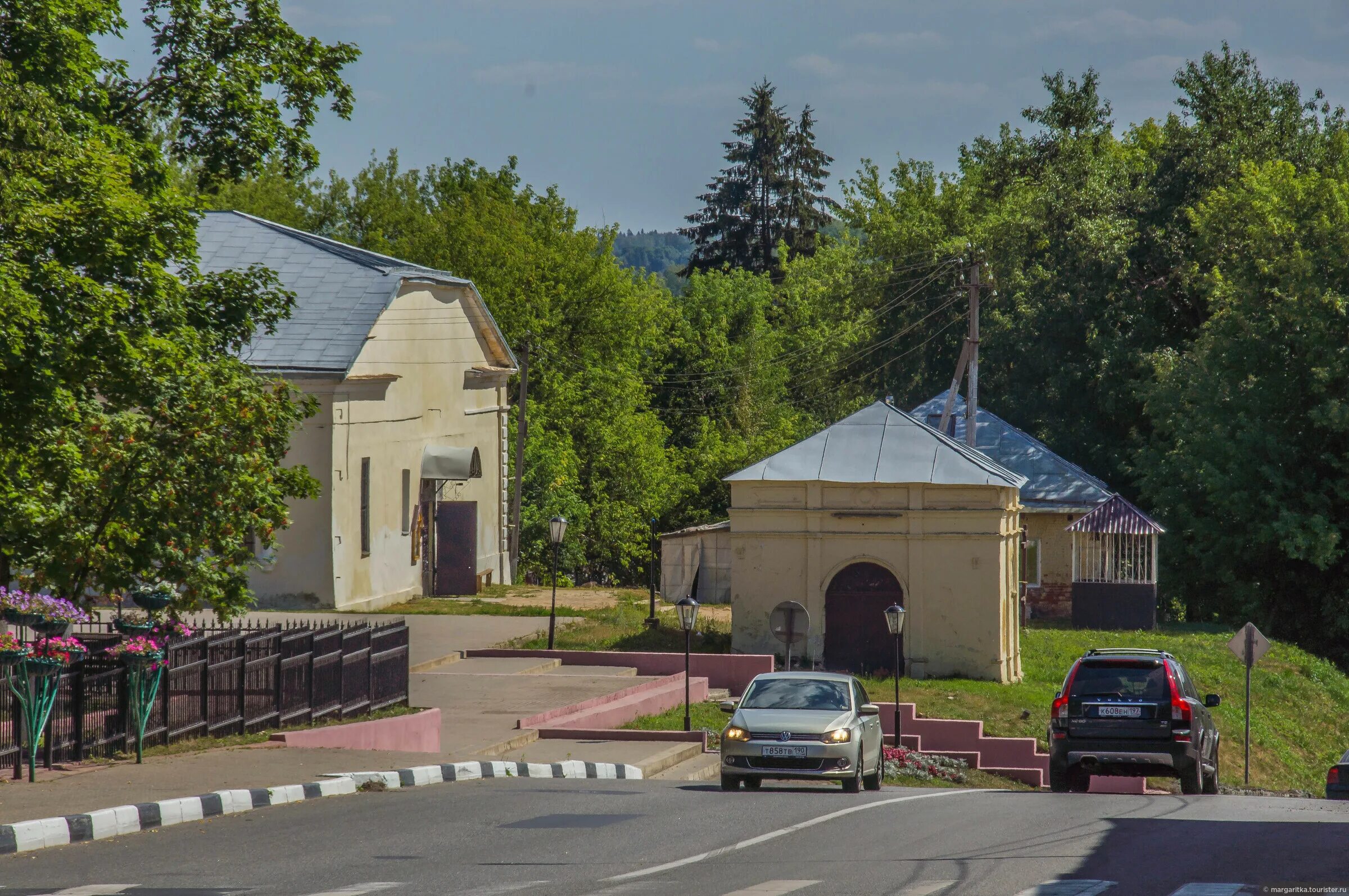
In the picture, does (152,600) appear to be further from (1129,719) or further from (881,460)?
(881,460)

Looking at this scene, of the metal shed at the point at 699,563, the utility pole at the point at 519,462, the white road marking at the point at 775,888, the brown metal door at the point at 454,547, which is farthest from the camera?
the utility pole at the point at 519,462

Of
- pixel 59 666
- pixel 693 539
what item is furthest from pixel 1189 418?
pixel 59 666

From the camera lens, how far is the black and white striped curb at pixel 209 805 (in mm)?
10914

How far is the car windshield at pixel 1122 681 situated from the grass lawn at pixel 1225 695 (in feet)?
33.2

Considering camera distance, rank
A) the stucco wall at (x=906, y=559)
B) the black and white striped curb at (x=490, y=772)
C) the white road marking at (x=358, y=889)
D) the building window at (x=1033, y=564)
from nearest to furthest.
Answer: the white road marking at (x=358, y=889) → the black and white striped curb at (x=490, y=772) → the stucco wall at (x=906, y=559) → the building window at (x=1033, y=564)

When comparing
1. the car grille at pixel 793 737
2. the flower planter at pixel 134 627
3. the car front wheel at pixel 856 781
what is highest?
the flower planter at pixel 134 627

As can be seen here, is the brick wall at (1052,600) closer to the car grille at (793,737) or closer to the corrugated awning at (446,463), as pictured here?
the corrugated awning at (446,463)

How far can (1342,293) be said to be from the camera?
42844 mm

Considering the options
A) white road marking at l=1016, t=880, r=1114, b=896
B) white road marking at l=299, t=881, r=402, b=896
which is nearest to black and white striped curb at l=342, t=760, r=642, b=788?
white road marking at l=299, t=881, r=402, b=896

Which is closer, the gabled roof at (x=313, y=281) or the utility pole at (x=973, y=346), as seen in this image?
the gabled roof at (x=313, y=281)

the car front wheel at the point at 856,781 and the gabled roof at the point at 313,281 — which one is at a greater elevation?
the gabled roof at the point at 313,281

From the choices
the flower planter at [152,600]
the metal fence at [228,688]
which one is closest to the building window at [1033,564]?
the metal fence at [228,688]

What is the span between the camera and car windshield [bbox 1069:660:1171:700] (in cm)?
1769

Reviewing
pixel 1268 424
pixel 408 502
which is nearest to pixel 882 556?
pixel 408 502
